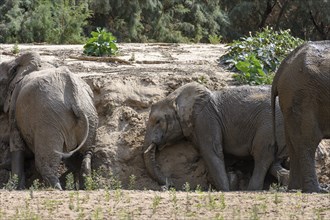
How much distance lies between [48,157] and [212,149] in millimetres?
2189

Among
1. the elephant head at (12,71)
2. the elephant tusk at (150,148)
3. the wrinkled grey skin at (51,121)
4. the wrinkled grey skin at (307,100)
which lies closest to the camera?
the wrinkled grey skin at (307,100)

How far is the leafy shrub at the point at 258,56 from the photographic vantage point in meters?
16.1

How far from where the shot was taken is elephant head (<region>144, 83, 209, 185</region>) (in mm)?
14922

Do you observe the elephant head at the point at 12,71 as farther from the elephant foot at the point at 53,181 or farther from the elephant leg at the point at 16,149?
the elephant foot at the point at 53,181

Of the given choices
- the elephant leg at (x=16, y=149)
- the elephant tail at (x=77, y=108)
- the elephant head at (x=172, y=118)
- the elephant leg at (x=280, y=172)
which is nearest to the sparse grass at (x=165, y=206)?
the elephant tail at (x=77, y=108)

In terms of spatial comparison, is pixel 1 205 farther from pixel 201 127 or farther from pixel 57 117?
pixel 201 127

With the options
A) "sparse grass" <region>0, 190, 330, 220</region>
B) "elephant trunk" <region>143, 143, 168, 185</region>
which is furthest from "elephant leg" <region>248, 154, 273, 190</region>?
"sparse grass" <region>0, 190, 330, 220</region>

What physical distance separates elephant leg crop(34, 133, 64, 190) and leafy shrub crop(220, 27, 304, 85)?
3.28 meters

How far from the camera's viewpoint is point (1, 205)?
9.82 metres

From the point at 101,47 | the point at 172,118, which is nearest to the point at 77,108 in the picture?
the point at 172,118

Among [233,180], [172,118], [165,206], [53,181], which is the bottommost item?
[233,180]

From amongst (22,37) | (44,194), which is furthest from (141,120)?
(22,37)

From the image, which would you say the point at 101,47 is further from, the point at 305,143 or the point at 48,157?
the point at 305,143

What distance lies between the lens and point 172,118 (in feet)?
49.5
